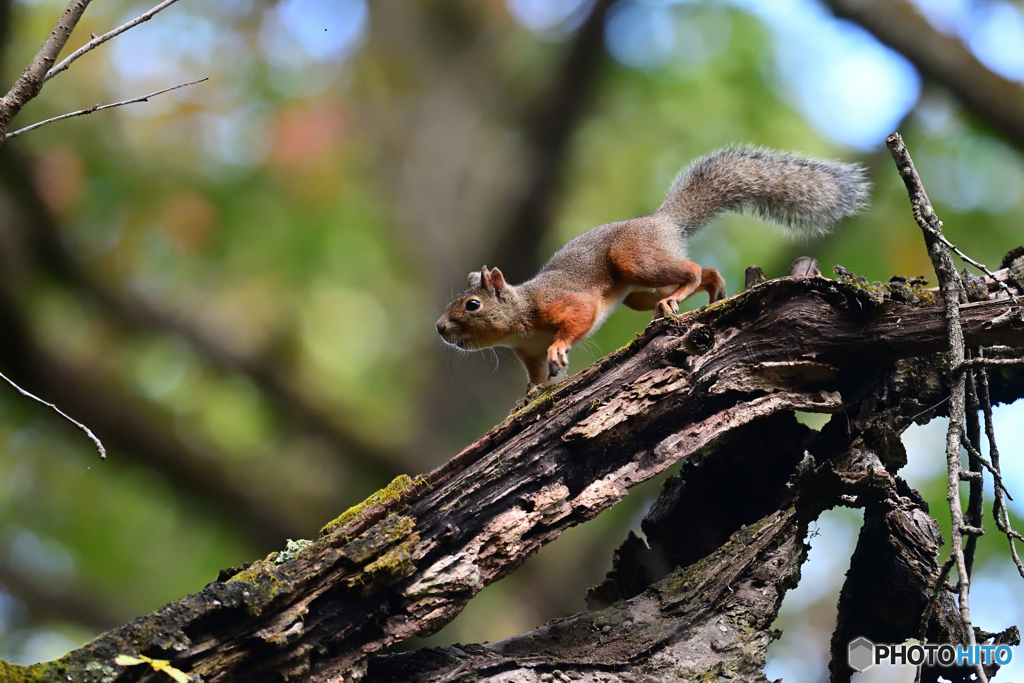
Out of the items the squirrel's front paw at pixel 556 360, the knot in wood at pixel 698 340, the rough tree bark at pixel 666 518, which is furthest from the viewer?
the squirrel's front paw at pixel 556 360

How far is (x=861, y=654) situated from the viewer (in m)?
2.75

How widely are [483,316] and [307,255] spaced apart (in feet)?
13.8

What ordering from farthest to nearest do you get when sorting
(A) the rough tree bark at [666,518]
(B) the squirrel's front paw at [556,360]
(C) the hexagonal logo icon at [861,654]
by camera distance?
(B) the squirrel's front paw at [556,360]
(C) the hexagonal logo icon at [861,654]
(A) the rough tree bark at [666,518]

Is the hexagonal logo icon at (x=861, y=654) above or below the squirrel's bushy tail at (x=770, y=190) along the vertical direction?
below

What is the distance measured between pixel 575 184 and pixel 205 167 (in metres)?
3.71

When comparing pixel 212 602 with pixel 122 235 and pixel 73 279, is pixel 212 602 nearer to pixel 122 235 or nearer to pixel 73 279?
pixel 73 279

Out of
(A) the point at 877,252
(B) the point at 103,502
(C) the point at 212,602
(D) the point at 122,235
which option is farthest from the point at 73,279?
(A) the point at 877,252

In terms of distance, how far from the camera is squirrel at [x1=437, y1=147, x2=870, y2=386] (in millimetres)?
3994

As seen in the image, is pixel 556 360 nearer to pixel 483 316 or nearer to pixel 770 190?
pixel 483 316

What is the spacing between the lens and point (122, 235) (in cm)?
770

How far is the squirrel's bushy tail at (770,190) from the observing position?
4.00 m

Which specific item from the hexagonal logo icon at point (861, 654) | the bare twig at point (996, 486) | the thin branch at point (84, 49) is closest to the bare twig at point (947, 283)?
the bare twig at point (996, 486)

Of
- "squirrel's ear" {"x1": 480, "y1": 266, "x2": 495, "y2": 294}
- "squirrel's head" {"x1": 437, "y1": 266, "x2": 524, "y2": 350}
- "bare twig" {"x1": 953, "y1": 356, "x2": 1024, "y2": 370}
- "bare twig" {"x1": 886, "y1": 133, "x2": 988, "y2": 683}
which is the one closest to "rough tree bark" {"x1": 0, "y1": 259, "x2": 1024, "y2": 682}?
"bare twig" {"x1": 886, "y1": 133, "x2": 988, "y2": 683}

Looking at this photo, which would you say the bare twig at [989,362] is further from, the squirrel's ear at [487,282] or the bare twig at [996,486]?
the squirrel's ear at [487,282]
